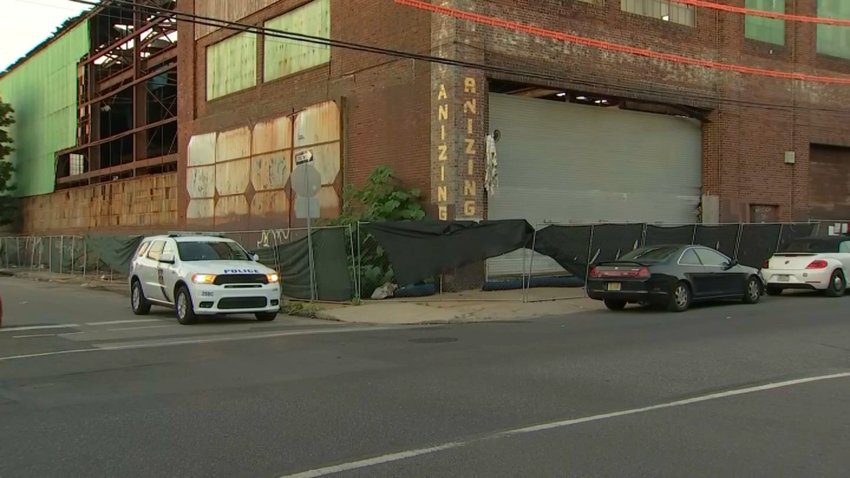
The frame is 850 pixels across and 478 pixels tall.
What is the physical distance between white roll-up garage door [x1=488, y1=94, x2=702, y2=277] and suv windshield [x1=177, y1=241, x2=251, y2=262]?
7691 mm

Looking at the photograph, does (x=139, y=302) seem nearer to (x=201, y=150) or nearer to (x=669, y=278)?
(x=669, y=278)

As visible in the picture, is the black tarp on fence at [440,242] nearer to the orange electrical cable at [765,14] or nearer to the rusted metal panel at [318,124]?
the rusted metal panel at [318,124]

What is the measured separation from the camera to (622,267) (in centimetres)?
1523

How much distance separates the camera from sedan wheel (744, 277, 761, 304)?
1656 cm

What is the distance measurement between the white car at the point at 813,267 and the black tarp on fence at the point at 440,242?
6.46 m

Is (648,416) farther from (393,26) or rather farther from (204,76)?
(204,76)

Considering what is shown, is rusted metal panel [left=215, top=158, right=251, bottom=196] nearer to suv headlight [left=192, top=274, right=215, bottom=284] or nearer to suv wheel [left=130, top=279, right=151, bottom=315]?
suv wheel [left=130, top=279, right=151, bottom=315]

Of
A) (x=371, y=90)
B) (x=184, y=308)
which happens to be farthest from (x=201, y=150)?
(x=184, y=308)

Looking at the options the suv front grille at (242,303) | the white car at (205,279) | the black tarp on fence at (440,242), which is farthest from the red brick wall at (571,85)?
the suv front grille at (242,303)

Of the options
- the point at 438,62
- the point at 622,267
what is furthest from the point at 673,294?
the point at 438,62

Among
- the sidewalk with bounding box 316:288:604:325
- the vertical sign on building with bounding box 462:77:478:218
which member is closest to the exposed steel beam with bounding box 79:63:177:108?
the vertical sign on building with bounding box 462:77:478:218

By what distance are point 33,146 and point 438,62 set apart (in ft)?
133

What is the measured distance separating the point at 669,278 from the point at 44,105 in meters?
45.3

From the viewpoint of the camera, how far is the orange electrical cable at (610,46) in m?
19.1
